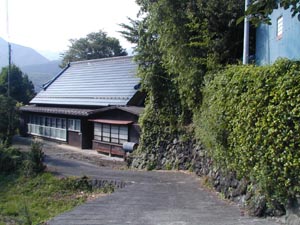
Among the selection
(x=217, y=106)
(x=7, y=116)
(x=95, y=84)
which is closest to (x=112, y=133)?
(x=95, y=84)

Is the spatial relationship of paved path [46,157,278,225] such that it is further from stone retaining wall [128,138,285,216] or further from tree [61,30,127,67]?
tree [61,30,127,67]

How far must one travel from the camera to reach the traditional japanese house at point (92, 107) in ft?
67.1

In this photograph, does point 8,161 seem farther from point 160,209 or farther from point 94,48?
point 94,48

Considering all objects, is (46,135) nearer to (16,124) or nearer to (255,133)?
(16,124)

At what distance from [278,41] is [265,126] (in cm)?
584

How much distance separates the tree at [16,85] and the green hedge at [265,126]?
109 feet

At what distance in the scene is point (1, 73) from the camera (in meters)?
37.8

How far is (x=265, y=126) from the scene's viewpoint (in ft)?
18.3

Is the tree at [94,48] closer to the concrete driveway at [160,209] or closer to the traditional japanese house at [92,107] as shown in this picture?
the traditional japanese house at [92,107]

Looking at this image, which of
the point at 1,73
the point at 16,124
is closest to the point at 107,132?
the point at 16,124

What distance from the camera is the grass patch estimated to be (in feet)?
27.2

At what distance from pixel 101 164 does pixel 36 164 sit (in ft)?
17.4

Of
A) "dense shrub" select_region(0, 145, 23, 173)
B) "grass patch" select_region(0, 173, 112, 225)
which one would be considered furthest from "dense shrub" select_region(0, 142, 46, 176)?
"grass patch" select_region(0, 173, 112, 225)

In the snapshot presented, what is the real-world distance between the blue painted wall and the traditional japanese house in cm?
832
